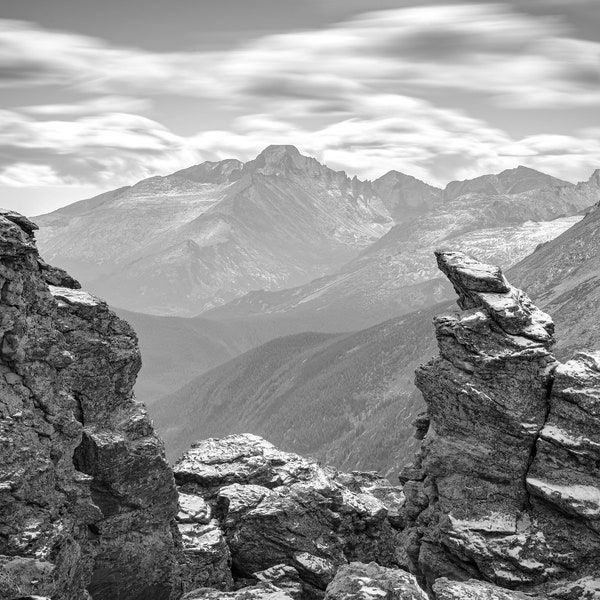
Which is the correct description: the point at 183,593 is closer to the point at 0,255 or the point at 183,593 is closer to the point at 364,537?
the point at 364,537

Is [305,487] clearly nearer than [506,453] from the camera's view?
No

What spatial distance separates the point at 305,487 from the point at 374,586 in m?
21.5

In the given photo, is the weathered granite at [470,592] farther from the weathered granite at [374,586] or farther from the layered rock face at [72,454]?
the layered rock face at [72,454]

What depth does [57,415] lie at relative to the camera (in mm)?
43812

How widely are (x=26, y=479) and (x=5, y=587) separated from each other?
5.79 meters

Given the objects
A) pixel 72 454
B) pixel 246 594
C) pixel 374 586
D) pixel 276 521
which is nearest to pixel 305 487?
pixel 276 521

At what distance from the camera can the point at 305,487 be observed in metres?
63.1

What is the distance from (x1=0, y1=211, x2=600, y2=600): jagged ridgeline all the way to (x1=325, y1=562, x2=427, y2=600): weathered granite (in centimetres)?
12

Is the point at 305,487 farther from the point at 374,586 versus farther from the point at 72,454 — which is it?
the point at 72,454

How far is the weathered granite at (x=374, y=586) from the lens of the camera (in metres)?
41.2

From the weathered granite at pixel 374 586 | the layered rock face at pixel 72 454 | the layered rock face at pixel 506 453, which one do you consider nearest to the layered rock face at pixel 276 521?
the layered rock face at pixel 506 453

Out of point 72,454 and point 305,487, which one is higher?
point 72,454

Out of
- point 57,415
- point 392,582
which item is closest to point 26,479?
point 57,415

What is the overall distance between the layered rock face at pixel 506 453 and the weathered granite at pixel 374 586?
13282 mm
